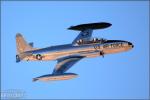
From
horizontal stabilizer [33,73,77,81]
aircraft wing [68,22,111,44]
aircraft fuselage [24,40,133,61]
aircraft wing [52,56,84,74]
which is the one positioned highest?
aircraft wing [68,22,111,44]

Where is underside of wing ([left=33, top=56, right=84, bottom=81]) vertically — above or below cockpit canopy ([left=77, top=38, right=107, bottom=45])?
below

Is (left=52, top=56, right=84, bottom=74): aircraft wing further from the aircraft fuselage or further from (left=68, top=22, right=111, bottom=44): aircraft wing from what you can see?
(left=68, top=22, right=111, bottom=44): aircraft wing

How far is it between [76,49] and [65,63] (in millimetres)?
2083

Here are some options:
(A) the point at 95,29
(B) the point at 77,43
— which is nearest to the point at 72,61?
(B) the point at 77,43

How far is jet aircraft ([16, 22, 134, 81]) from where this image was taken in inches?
1748

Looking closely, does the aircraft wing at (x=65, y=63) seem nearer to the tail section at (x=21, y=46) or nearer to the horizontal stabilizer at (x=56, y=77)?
the horizontal stabilizer at (x=56, y=77)

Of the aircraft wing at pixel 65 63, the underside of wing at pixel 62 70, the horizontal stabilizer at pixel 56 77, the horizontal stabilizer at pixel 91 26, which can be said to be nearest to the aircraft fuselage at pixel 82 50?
the aircraft wing at pixel 65 63

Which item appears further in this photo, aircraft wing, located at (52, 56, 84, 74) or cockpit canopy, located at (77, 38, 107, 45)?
cockpit canopy, located at (77, 38, 107, 45)

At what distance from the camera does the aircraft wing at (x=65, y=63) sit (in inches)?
1702

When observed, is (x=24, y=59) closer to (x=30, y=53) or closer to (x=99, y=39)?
(x=30, y=53)

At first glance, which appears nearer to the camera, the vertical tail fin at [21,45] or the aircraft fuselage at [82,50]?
the aircraft fuselage at [82,50]

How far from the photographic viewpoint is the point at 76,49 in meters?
45.6

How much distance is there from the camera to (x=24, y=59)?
4831 cm

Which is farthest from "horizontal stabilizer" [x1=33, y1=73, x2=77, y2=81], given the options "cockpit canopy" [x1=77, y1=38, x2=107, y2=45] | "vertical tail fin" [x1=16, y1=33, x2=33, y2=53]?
"vertical tail fin" [x1=16, y1=33, x2=33, y2=53]
